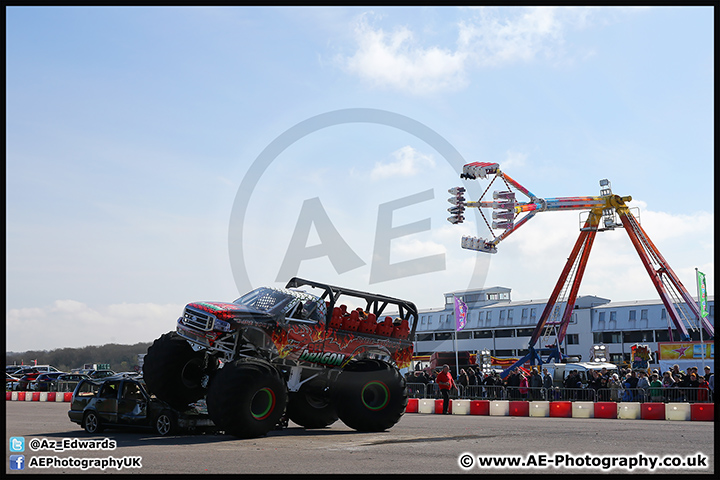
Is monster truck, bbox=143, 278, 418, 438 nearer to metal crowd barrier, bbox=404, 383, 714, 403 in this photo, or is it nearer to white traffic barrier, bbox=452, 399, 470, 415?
white traffic barrier, bbox=452, 399, 470, 415

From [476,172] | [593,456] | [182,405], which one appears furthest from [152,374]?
[476,172]

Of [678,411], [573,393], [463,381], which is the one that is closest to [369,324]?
[678,411]

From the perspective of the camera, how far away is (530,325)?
267ft

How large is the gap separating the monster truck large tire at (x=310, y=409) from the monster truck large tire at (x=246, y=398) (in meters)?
2.80

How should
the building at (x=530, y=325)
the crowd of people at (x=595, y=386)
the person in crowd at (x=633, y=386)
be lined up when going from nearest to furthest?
1. the crowd of people at (x=595, y=386)
2. the person in crowd at (x=633, y=386)
3. the building at (x=530, y=325)

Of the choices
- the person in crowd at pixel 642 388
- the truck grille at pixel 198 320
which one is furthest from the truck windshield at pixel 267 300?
the person in crowd at pixel 642 388

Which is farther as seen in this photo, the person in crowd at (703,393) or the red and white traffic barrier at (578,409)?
the person in crowd at (703,393)

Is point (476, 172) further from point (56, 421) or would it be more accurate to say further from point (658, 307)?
point (658, 307)

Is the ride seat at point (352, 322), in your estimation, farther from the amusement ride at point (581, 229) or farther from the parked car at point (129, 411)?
the amusement ride at point (581, 229)

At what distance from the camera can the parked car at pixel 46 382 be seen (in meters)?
48.3

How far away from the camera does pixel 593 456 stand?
12742 mm

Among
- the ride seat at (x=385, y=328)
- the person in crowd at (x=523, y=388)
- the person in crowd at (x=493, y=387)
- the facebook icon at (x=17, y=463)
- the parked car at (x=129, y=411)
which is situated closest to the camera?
the facebook icon at (x=17, y=463)

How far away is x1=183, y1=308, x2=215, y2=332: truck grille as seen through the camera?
52.4 ft
